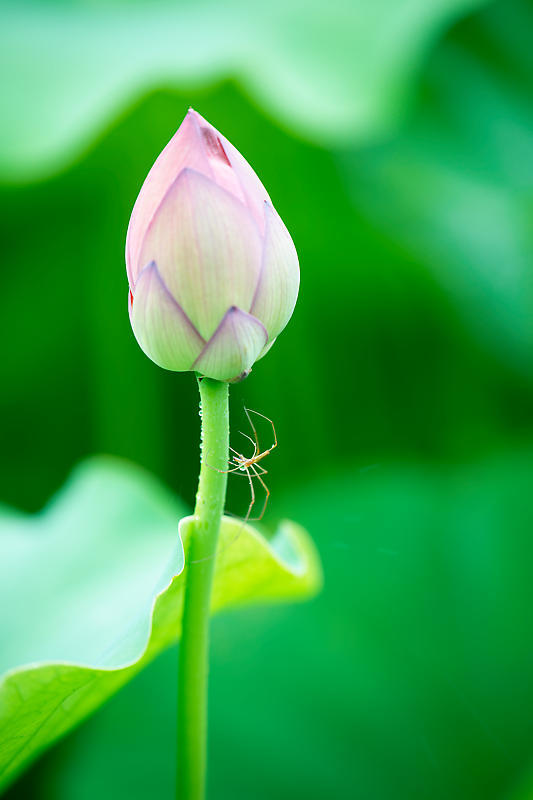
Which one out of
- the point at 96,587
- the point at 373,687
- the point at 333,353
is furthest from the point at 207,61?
the point at 373,687

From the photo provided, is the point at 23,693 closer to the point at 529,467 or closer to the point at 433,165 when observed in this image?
the point at 529,467

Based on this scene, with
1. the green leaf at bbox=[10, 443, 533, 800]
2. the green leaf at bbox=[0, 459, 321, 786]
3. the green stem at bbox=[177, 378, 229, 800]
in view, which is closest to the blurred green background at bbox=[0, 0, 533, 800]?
the green leaf at bbox=[10, 443, 533, 800]

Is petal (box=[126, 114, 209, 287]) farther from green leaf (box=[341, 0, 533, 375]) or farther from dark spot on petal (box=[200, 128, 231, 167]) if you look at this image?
green leaf (box=[341, 0, 533, 375])

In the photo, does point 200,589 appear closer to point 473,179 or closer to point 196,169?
point 196,169

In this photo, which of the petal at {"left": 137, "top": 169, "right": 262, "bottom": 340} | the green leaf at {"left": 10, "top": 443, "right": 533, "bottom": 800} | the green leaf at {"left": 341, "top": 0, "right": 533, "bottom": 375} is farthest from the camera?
the green leaf at {"left": 341, "top": 0, "right": 533, "bottom": 375}

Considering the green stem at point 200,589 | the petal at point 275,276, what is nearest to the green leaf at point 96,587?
the green stem at point 200,589

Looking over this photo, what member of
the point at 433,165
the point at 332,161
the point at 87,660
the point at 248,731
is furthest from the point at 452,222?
the point at 87,660
